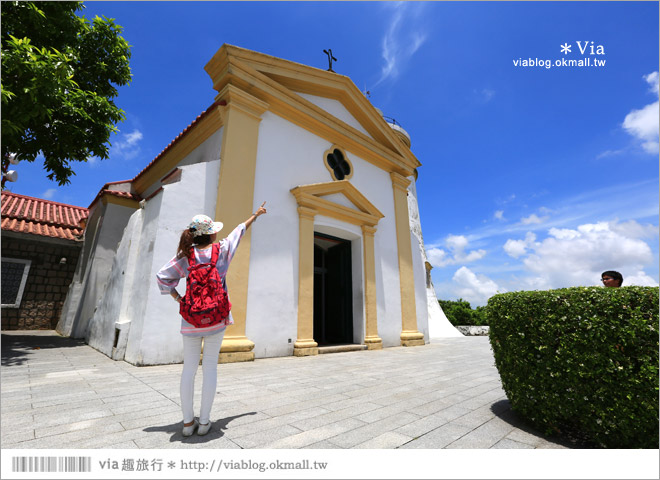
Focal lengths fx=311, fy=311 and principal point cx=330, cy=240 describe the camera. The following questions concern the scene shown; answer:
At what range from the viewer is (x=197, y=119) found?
7840 millimetres

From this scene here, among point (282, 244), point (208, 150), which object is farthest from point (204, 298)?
point (208, 150)

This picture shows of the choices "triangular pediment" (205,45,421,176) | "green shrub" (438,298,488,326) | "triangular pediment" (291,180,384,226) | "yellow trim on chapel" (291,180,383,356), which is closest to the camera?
"triangular pediment" (205,45,421,176)

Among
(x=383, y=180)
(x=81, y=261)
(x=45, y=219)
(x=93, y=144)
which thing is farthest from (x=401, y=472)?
(x=45, y=219)

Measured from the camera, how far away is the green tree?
16.6 ft

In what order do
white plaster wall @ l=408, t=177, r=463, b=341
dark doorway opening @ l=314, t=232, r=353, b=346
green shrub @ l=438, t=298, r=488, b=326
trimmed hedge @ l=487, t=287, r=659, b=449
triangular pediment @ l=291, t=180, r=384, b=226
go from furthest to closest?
green shrub @ l=438, t=298, r=488, b=326 → white plaster wall @ l=408, t=177, r=463, b=341 → dark doorway opening @ l=314, t=232, r=353, b=346 → triangular pediment @ l=291, t=180, r=384, b=226 → trimmed hedge @ l=487, t=287, r=659, b=449

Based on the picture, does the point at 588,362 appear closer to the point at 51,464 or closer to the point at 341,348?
the point at 51,464

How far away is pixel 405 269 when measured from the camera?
1052 cm

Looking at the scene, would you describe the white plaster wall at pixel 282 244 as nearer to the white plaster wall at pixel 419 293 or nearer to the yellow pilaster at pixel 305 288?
the yellow pilaster at pixel 305 288

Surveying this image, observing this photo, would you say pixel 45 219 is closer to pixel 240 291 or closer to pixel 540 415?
pixel 240 291

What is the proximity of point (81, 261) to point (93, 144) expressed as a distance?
6091 millimetres

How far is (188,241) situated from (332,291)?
754 centimetres

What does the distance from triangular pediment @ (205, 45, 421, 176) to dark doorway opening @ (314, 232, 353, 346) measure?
3.37 meters

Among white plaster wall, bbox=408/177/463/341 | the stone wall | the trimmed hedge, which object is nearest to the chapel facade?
the stone wall

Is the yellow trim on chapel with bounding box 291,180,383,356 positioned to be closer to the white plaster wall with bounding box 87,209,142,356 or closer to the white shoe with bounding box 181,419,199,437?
the white plaster wall with bounding box 87,209,142,356
